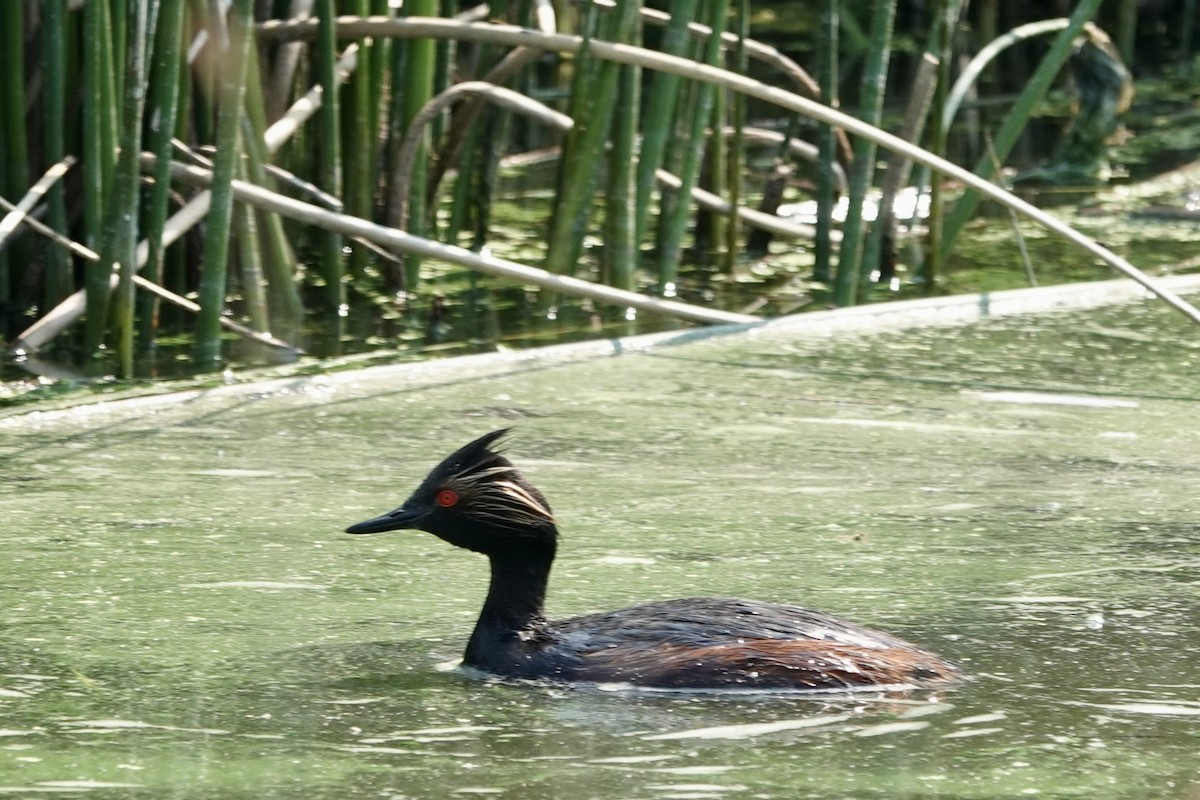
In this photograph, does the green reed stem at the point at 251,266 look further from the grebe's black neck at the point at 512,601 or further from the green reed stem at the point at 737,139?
the grebe's black neck at the point at 512,601

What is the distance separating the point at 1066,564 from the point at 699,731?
1.20 m

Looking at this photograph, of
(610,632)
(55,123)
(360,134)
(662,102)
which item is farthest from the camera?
(360,134)

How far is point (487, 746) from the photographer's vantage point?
9.68ft

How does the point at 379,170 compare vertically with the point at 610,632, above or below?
above

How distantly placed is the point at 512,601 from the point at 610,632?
0.18 metres

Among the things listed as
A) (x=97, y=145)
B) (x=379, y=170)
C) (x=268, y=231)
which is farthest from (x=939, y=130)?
(x=97, y=145)

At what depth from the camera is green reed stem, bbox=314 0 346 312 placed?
5.99 meters

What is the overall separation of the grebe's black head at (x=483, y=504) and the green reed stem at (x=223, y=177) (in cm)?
208

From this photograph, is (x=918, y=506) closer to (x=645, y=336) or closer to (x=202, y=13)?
(x=645, y=336)

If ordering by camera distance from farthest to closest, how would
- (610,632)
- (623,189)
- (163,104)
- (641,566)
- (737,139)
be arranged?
1. (737,139)
2. (623,189)
3. (163,104)
4. (641,566)
5. (610,632)

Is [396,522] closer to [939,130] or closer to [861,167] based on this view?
[861,167]

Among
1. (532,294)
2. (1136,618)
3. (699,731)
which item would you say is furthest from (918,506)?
(532,294)

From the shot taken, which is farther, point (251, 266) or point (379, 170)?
point (379, 170)

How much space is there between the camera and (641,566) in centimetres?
401
